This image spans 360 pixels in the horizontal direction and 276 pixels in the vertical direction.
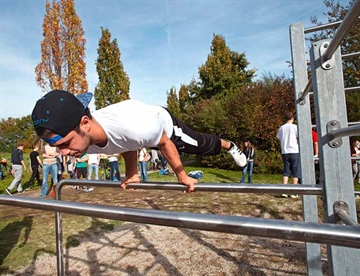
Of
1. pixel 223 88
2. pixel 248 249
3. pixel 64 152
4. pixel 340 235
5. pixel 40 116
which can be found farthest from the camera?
pixel 223 88

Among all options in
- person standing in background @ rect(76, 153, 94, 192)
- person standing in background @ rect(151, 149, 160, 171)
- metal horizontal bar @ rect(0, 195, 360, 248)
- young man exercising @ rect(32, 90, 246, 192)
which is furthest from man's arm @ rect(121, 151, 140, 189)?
person standing in background @ rect(151, 149, 160, 171)

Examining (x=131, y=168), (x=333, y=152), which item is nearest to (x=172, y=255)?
(x=131, y=168)

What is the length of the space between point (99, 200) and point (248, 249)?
428cm

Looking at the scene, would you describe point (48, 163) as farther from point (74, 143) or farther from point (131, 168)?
point (74, 143)

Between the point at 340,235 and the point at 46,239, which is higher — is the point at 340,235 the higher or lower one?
the higher one

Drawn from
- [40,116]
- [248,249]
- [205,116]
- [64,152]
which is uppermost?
[205,116]

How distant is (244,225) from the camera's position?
775 millimetres

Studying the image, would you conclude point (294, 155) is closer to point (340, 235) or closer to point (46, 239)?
point (46, 239)

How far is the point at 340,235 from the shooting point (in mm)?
659

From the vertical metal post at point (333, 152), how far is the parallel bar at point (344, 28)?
50 mm

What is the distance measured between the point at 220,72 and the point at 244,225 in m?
25.6

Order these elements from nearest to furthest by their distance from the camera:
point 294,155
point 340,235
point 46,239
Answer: point 340,235 < point 46,239 < point 294,155

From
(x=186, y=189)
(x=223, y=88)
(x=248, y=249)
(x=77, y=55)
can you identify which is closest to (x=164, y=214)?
(x=186, y=189)

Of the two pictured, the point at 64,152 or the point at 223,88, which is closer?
the point at 64,152
